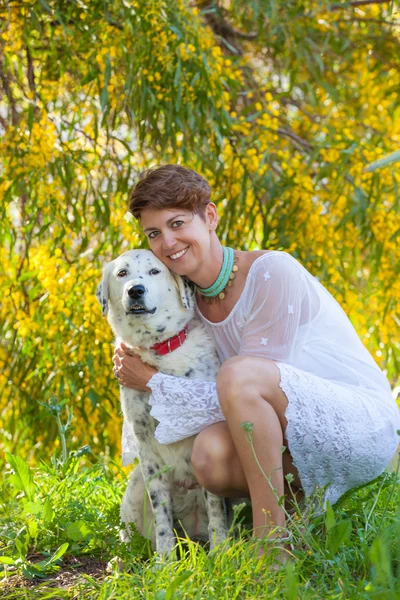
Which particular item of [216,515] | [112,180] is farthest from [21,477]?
[112,180]

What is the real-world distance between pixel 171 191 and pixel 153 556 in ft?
3.93

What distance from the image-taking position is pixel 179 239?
9.40 feet

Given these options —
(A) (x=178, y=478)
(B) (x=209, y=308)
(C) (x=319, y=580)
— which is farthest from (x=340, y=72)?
(C) (x=319, y=580)

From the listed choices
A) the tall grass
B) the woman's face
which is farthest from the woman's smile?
the tall grass

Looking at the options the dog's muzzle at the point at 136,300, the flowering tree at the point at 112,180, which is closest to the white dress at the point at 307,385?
the dog's muzzle at the point at 136,300

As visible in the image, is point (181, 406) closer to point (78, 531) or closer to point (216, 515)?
point (216, 515)

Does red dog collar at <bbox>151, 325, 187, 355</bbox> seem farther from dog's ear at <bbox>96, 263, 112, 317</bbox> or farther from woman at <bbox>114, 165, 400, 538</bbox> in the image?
dog's ear at <bbox>96, 263, 112, 317</bbox>

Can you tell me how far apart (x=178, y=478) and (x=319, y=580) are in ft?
2.42

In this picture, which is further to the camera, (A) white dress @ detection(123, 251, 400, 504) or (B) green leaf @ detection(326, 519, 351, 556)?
(A) white dress @ detection(123, 251, 400, 504)

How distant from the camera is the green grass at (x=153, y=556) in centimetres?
216

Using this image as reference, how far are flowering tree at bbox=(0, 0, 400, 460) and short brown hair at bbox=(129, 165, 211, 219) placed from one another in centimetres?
98

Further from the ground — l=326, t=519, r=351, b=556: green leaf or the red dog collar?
the red dog collar

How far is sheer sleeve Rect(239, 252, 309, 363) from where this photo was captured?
2750 mm

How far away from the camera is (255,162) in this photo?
405 cm
